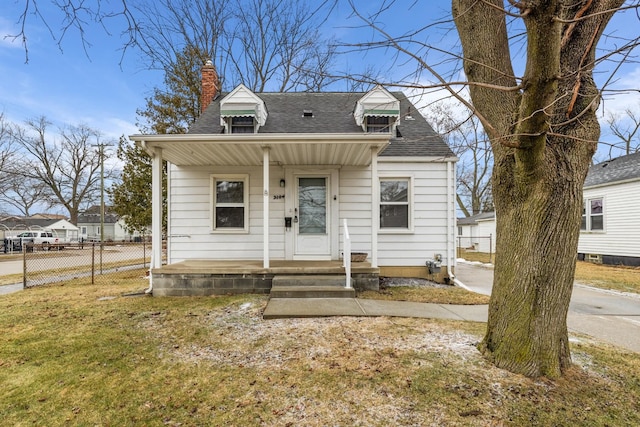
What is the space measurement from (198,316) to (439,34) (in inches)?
180

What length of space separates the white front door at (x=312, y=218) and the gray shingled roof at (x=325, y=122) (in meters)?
1.43

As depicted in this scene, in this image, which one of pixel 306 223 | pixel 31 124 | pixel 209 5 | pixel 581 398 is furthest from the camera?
pixel 31 124

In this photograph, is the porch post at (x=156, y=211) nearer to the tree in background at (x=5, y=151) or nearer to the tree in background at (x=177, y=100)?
the tree in background at (x=177, y=100)

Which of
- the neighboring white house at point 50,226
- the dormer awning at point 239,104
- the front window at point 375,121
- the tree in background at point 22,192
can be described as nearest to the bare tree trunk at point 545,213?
the front window at point 375,121

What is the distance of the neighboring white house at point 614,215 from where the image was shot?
37.3ft

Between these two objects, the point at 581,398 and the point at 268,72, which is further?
the point at 268,72

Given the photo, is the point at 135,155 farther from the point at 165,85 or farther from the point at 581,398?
the point at 581,398

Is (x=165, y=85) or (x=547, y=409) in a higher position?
(x=165, y=85)

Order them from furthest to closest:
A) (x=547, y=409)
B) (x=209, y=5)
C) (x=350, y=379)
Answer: (x=209, y=5) → (x=350, y=379) → (x=547, y=409)

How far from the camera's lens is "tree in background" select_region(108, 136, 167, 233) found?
33.4 ft

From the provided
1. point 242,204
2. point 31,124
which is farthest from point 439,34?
point 31,124

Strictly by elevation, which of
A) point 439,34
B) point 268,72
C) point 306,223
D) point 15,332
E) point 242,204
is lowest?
point 15,332

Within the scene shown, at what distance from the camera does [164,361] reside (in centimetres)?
303

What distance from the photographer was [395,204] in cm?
761
